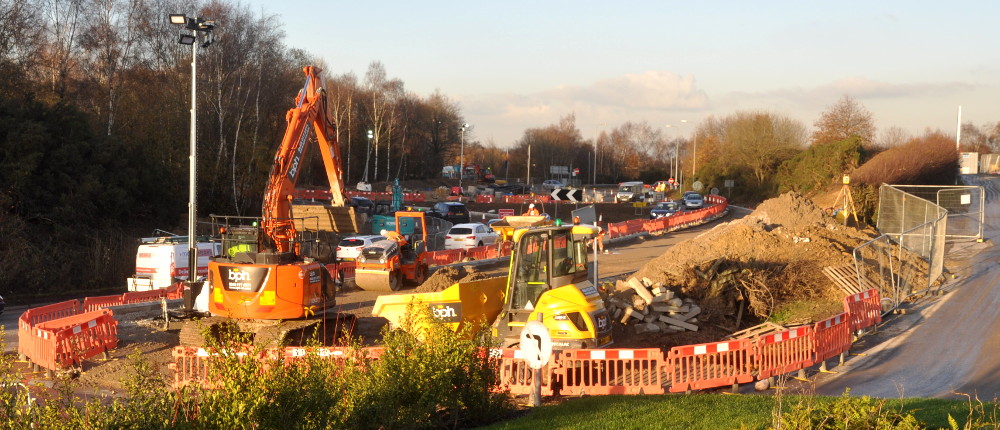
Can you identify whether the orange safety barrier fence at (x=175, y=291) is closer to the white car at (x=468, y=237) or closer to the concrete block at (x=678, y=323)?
the concrete block at (x=678, y=323)

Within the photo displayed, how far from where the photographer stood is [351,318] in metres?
15.6

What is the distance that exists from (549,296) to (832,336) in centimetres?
539

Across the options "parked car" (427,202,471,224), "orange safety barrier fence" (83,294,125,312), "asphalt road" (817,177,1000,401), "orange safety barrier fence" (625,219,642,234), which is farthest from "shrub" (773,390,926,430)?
"parked car" (427,202,471,224)

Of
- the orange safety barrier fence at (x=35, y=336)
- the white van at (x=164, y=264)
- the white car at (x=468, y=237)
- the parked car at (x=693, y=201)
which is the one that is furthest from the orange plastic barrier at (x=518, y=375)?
the parked car at (x=693, y=201)

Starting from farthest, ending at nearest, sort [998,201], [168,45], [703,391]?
[998,201]
[168,45]
[703,391]

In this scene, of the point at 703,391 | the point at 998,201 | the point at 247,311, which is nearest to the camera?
the point at 703,391

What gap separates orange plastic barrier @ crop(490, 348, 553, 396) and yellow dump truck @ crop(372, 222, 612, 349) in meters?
0.48

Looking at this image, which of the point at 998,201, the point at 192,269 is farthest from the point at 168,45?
the point at 998,201

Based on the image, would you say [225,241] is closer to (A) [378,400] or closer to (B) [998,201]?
(A) [378,400]

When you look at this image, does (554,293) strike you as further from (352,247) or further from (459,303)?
(352,247)

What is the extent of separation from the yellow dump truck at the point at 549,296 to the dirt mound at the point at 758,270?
527 cm

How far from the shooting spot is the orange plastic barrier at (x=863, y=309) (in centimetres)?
1608

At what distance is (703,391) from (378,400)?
19.9ft

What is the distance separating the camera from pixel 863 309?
16.8 m
